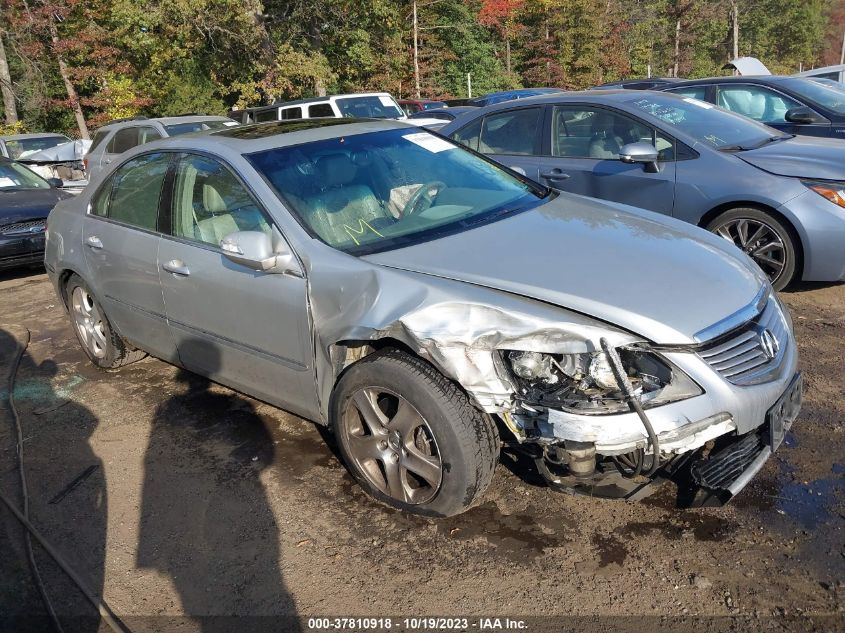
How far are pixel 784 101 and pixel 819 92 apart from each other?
398 mm

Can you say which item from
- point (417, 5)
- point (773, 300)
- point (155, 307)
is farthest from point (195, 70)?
point (773, 300)

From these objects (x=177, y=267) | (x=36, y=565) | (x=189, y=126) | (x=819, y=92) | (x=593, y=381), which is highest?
(x=819, y=92)

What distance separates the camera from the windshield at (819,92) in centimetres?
801

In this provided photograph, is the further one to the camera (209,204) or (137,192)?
(137,192)

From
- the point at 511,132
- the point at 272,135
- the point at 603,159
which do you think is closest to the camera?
the point at 272,135

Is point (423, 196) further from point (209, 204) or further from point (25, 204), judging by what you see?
point (25, 204)

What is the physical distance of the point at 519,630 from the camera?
2.52 metres

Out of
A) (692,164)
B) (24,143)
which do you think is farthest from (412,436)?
(24,143)

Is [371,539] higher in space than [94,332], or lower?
lower

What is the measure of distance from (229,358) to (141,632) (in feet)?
4.77

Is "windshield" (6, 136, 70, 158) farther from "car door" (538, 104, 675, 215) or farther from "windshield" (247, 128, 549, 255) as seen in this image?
"windshield" (247, 128, 549, 255)

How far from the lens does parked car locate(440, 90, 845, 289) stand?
16.9ft

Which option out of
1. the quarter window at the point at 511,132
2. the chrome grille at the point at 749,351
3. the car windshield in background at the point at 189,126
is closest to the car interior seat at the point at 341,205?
the chrome grille at the point at 749,351

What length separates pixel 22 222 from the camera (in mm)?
8312
